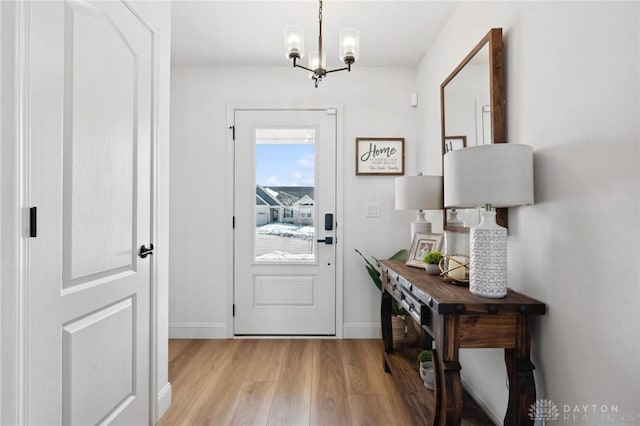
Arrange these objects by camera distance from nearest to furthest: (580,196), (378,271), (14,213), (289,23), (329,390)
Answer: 1. (14,213)
2. (580,196)
3. (329,390)
4. (289,23)
5. (378,271)

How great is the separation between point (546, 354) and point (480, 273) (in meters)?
0.40

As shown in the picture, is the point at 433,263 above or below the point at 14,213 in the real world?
below

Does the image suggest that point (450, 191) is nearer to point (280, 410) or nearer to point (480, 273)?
point (480, 273)

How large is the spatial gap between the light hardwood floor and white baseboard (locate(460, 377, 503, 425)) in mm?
425

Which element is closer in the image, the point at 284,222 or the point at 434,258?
the point at 434,258

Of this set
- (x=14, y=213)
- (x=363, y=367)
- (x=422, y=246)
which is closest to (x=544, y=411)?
(x=422, y=246)

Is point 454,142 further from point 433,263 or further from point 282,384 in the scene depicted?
point 282,384

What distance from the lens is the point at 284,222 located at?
9.97ft

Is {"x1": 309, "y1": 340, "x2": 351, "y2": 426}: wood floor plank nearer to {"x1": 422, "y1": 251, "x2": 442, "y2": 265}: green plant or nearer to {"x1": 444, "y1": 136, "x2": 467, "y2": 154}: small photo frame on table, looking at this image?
{"x1": 422, "y1": 251, "x2": 442, "y2": 265}: green plant

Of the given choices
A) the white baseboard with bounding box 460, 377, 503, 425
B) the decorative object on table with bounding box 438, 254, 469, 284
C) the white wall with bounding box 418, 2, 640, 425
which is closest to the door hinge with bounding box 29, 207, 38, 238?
the decorative object on table with bounding box 438, 254, 469, 284

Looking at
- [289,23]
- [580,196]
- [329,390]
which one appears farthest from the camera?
[289,23]

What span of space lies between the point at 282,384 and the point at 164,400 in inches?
28.3

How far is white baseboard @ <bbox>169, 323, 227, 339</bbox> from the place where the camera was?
3.03 metres

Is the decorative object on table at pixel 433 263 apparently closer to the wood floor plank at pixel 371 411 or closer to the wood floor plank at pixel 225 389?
the wood floor plank at pixel 371 411
